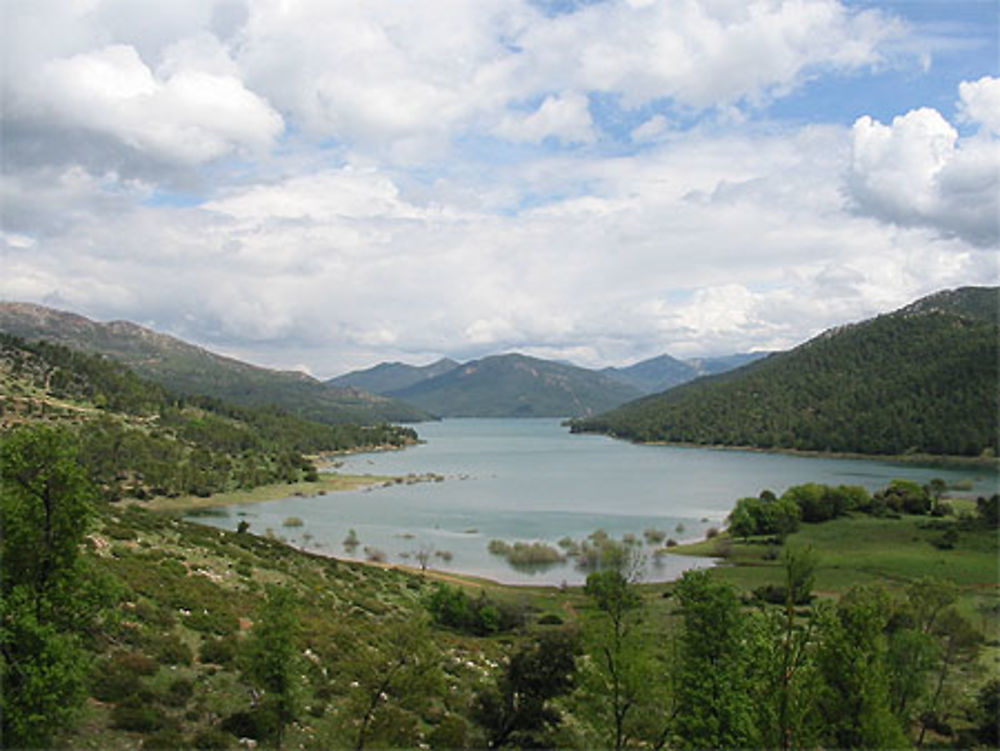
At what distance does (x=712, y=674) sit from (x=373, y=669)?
9.97 m

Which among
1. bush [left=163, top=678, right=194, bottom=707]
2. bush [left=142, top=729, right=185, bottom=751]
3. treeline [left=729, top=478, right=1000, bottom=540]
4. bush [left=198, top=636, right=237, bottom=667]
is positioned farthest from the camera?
treeline [left=729, top=478, right=1000, bottom=540]

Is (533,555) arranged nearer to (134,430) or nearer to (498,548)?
(498,548)

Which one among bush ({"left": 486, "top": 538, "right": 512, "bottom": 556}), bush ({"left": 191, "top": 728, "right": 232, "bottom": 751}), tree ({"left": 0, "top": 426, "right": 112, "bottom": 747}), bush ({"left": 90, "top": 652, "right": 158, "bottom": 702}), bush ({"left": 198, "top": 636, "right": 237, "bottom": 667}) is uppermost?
tree ({"left": 0, "top": 426, "right": 112, "bottom": 747})

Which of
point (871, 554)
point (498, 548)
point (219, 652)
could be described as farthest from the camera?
point (498, 548)

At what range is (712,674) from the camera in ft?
66.7

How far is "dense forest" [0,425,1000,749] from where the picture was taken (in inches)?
548

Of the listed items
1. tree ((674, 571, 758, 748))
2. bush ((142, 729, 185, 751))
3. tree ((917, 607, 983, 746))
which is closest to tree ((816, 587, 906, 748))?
tree ((674, 571, 758, 748))

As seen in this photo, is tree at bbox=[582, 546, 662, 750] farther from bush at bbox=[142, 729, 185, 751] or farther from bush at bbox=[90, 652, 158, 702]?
bush at bbox=[90, 652, 158, 702]

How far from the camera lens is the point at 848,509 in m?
94.4

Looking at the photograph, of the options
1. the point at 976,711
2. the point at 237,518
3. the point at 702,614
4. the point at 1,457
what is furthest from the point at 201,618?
the point at 237,518

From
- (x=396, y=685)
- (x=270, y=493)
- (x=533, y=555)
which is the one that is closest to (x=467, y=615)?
(x=396, y=685)

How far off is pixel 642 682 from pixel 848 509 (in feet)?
282

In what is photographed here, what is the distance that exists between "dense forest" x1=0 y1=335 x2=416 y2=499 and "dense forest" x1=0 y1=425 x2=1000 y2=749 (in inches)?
2869

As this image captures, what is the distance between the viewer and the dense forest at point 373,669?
13930 mm
